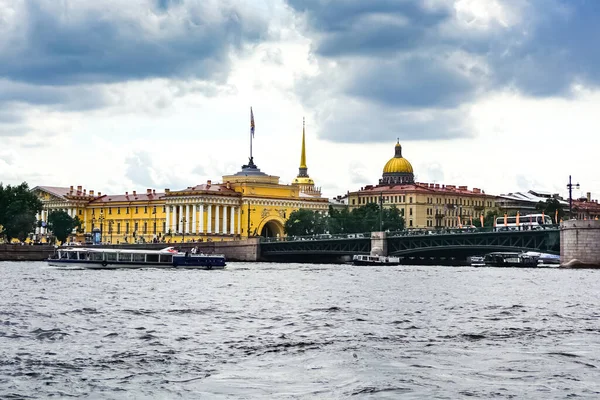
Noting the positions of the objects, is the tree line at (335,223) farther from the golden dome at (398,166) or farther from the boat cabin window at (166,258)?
the boat cabin window at (166,258)

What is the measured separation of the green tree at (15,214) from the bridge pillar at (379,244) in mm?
32582

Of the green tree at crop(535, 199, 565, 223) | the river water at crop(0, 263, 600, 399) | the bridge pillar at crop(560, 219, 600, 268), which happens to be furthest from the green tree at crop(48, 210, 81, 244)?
the river water at crop(0, 263, 600, 399)

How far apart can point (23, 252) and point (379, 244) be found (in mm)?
27555

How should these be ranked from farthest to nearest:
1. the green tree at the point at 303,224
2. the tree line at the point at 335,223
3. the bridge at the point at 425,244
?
1. the tree line at the point at 335,223
2. the green tree at the point at 303,224
3. the bridge at the point at 425,244

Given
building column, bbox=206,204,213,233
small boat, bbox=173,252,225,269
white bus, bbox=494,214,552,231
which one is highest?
building column, bbox=206,204,213,233

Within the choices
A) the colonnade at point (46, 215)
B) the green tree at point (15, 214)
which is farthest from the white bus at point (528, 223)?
the colonnade at point (46, 215)

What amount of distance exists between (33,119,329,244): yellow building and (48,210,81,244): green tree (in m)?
1.29

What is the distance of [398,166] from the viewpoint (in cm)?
15850

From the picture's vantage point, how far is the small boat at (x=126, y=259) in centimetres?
7169

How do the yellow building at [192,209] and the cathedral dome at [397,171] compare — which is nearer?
the yellow building at [192,209]

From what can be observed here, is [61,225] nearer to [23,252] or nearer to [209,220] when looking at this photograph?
[209,220]

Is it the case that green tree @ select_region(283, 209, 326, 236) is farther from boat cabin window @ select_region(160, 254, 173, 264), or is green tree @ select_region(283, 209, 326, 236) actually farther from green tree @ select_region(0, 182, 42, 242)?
boat cabin window @ select_region(160, 254, 173, 264)

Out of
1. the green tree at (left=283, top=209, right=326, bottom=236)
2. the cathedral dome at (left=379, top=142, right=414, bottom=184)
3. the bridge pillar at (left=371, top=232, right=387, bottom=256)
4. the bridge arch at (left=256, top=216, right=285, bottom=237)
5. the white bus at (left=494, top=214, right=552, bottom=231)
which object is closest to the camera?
the white bus at (left=494, top=214, right=552, bottom=231)

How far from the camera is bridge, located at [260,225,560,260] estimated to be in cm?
7438
